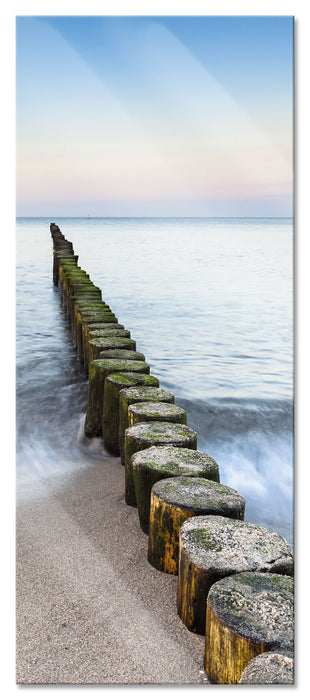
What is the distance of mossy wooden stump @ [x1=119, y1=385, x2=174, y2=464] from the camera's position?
2994 millimetres

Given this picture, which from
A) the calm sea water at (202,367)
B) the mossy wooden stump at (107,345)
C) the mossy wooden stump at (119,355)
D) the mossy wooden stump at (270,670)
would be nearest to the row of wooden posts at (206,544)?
the mossy wooden stump at (270,670)

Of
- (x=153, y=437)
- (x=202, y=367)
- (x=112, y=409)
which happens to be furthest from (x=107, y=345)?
(x=202, y=367)

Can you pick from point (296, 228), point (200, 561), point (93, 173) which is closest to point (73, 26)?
point (93, 173)

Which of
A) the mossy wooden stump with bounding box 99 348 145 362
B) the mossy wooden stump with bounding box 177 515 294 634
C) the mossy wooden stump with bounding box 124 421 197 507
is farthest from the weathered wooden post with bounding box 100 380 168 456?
the mossy wooden stump with bounding box 177 515 294 634

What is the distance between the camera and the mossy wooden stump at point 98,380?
3.52 meters

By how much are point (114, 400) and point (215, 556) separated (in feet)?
5.90

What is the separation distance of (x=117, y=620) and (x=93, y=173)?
204cm

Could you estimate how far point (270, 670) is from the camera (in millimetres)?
1249

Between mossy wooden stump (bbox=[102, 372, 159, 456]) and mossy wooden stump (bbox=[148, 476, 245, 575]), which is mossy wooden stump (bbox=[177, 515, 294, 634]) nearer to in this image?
mossy wooden stump (bbox=[148, 476, 245, 575])

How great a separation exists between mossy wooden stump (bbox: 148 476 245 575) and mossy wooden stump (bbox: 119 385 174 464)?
0.91 m

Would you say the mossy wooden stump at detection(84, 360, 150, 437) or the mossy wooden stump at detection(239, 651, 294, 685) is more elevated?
the mossy wooden stump at detection(84, 360, 150, 437)

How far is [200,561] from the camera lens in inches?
63.2

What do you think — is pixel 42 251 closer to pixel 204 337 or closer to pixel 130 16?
pixel 204 337

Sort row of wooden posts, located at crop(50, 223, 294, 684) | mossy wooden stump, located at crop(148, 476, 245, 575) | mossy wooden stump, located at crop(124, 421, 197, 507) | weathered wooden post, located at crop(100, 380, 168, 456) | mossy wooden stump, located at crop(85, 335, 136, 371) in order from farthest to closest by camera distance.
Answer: mossy wooden stump, located at crop(85, 335, 136, 371), weathered wooden post, located at crop(100, 380, 168, 456), mossy wooden stump, located at crop(124, 421, 197, 507), mossy wooden stump, located at crop(148, 476, 245, 575), row of wooden posts, located at crop(50, 223, 294, 684)
